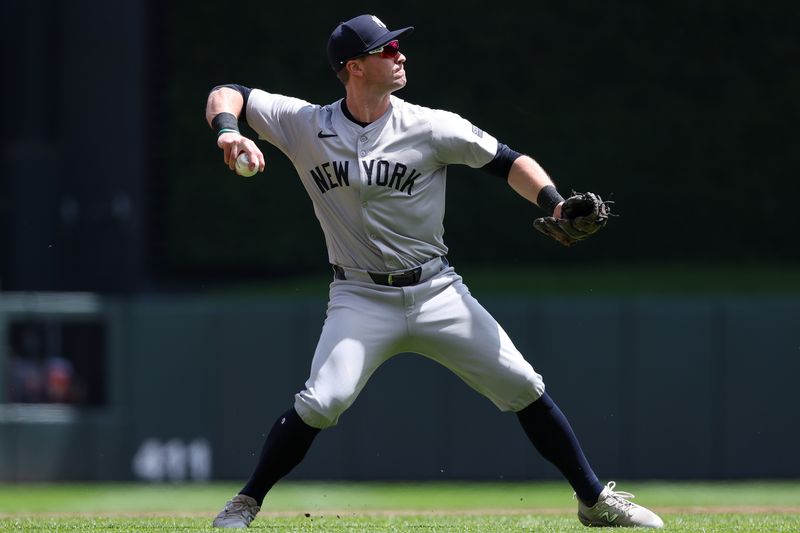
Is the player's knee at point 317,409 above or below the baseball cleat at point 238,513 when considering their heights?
above

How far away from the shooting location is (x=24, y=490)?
30.0 ft

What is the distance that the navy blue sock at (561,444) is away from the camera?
16.6 feet

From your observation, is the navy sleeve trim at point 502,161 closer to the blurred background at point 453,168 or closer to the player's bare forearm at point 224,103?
the player's bare forearm at point 224,103

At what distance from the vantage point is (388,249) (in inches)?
196

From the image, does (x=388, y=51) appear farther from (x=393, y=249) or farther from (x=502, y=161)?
(x=393, y=249)

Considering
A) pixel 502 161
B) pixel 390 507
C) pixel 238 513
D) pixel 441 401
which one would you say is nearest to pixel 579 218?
pixel 502 161

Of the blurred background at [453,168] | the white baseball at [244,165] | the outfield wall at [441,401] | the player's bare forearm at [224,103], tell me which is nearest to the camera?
the white baseball at [244,165]

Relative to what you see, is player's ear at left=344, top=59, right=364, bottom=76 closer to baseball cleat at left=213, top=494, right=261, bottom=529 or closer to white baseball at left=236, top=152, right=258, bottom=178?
white baseball at left=236, top=152, right=258, bottom=178

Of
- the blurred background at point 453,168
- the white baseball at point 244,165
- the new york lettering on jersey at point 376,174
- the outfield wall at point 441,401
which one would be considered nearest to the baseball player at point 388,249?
the new york lettering on jersey at point 376,174

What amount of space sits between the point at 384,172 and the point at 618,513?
1.37 meters

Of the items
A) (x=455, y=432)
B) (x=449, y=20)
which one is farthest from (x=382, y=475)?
(x=449, y=20)

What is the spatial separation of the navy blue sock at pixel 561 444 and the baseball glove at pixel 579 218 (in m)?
0.59

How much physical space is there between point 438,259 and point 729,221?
279 inches

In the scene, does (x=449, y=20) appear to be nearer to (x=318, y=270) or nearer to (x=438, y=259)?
(x=318, y=270)
